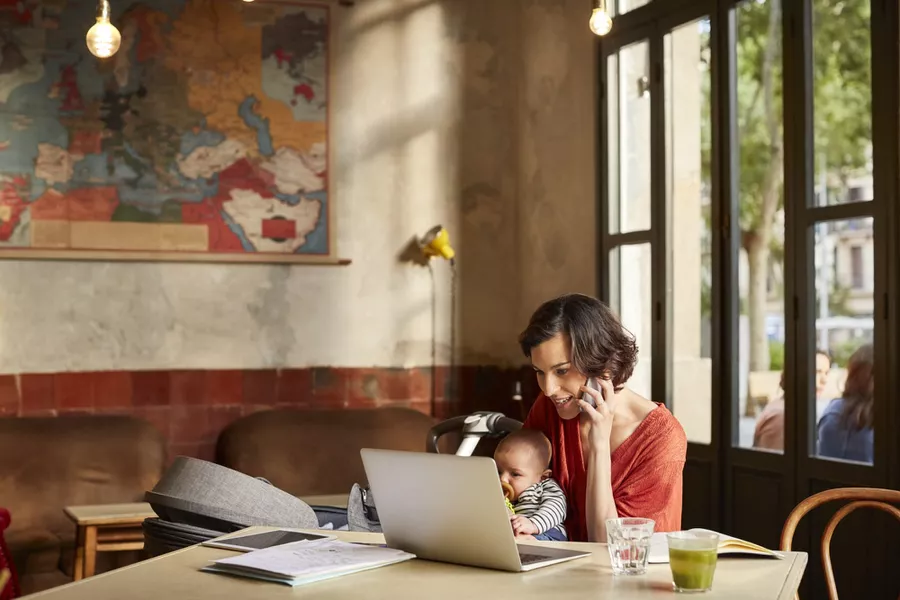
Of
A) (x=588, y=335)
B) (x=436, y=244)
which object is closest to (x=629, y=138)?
(x=436, y=244)

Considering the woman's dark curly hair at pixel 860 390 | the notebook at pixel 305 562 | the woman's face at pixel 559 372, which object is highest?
the woman's face at pixel 559 372

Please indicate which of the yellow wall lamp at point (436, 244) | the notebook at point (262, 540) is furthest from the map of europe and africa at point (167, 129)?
the notebook at point (262, 540)

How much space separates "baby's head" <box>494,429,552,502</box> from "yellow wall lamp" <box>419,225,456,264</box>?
10.1ft

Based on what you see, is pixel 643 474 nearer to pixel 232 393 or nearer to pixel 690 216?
pixel 690 216

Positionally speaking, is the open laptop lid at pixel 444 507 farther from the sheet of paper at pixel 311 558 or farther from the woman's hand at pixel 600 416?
the woman's hand at pixel 600 416

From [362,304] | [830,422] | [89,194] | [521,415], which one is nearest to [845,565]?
[830,422]

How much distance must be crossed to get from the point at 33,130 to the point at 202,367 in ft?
4.86

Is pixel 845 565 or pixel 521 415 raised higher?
pixel 521 415

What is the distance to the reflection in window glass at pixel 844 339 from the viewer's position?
4227 millimetres

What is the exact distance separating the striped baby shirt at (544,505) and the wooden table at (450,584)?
529 millimetres

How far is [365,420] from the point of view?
5.73 meters

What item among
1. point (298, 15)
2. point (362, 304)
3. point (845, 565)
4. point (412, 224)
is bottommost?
point (845, 565)

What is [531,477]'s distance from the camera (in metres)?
3.00

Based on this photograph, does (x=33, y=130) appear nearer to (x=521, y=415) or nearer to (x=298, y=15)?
(x=298, y=15)
